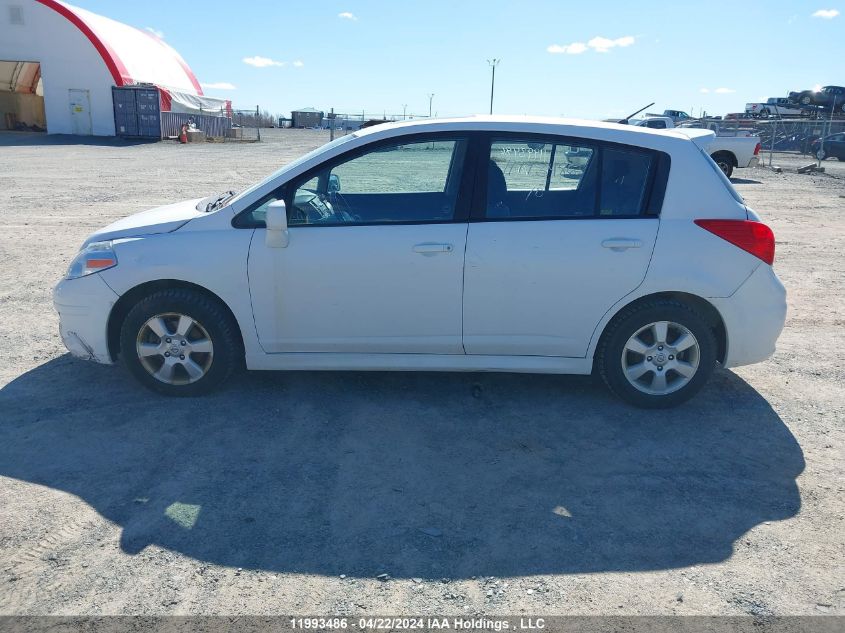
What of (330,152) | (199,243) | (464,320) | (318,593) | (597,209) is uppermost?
(330,152)

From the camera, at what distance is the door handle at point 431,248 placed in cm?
432

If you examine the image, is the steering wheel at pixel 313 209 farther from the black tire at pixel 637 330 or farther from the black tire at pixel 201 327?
the black tire at pixel 637 330

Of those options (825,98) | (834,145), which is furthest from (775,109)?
(834,145)

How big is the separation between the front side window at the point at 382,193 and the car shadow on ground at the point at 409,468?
1239mm

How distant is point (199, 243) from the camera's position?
4434 millimetres

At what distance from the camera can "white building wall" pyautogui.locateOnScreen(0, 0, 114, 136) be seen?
126 ft

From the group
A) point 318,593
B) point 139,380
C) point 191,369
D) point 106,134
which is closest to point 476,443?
point 318,593

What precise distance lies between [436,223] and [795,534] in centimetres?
262

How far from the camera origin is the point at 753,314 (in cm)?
447

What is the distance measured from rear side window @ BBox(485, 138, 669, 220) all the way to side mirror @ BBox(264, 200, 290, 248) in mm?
1292

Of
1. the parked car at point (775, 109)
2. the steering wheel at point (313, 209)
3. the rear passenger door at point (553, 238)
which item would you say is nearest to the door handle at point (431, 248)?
the rear passenger door at point (553, 238)

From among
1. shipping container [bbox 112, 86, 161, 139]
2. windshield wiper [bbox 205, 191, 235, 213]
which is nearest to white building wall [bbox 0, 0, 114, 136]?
shipping container [bbox 112, 86, 161, 139]

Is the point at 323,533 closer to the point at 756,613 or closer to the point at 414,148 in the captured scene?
the point at 756,613

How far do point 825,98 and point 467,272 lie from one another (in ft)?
168
